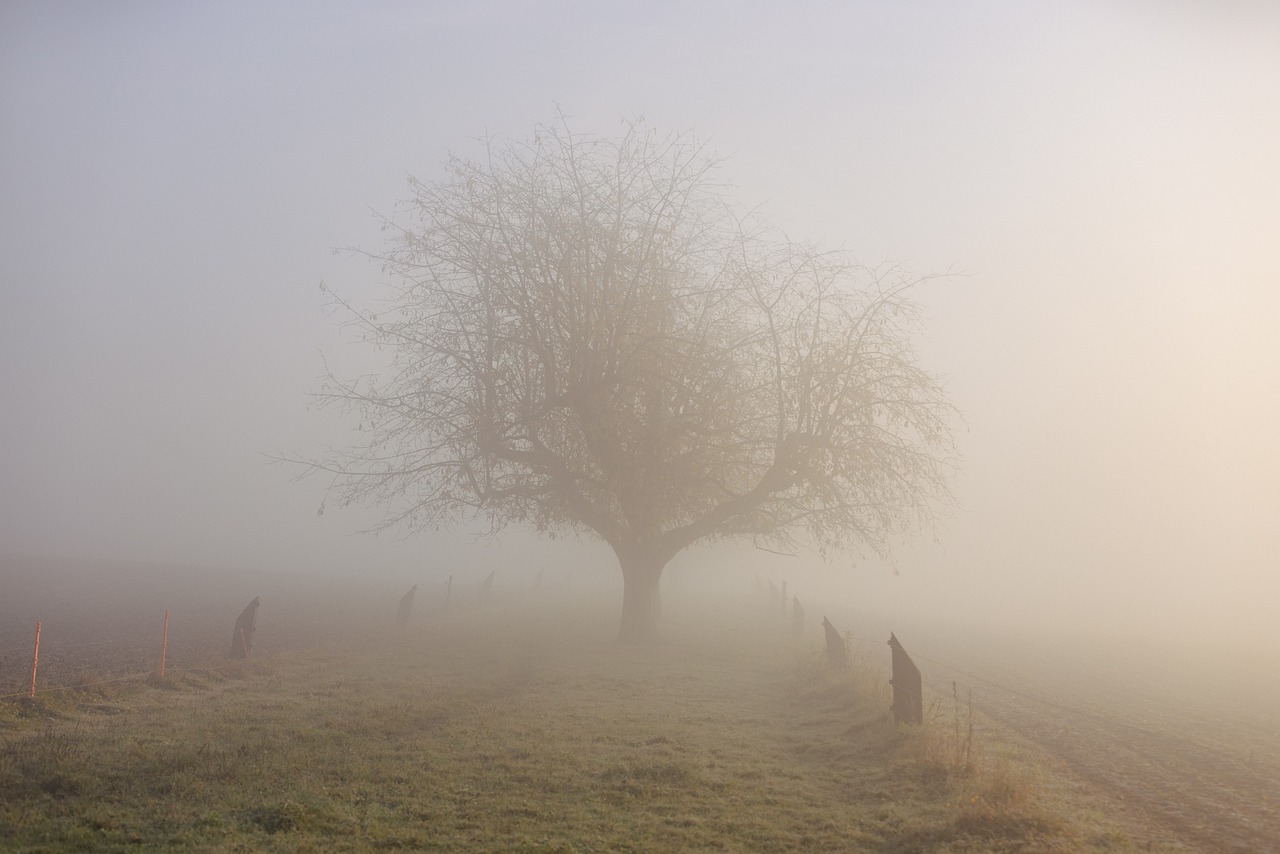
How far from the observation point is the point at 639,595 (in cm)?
2594

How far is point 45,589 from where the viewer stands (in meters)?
38.8

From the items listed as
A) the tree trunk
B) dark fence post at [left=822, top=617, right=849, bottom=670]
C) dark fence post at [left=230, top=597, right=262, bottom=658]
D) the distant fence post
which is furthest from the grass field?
the tree trunk

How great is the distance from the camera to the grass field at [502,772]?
23.4 ft

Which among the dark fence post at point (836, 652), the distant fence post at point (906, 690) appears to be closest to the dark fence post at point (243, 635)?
the dark fence post at point (836, 652)

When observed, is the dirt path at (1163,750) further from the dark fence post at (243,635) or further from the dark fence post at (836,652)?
the dark fence post at (243,635)

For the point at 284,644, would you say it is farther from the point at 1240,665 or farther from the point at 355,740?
the point at 1240,665

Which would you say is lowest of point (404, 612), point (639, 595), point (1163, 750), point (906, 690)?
point (404, 612)

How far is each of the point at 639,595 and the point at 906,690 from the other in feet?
49.2

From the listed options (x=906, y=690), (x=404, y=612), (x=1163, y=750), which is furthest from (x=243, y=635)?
(x=1163, y=750)

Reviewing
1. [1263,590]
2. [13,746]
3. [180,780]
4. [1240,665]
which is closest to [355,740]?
[180,780]

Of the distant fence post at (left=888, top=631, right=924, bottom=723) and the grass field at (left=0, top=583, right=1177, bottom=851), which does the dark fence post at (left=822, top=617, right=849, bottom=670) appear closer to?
the grass field at (left=0, top=583, right=1177, bottom=851)

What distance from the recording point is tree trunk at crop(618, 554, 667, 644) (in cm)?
2564

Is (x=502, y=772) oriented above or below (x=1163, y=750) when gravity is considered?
below

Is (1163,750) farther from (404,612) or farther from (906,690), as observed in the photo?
(404,612)
